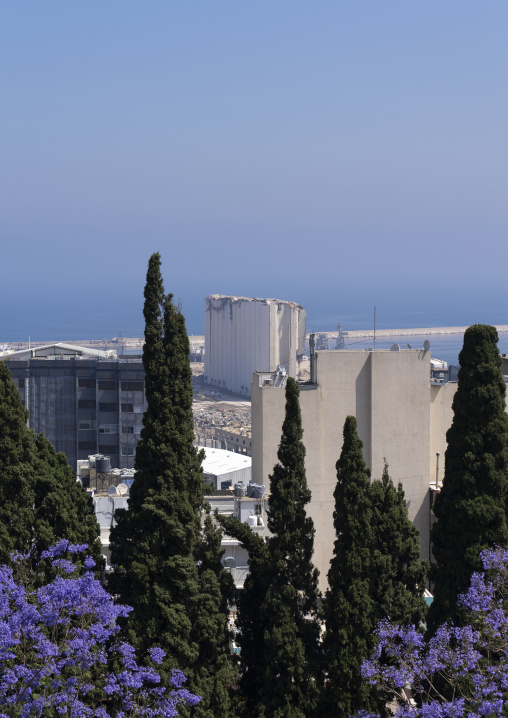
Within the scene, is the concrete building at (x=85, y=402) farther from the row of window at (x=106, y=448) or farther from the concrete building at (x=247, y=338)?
the concrete building at (x=247, y=338)

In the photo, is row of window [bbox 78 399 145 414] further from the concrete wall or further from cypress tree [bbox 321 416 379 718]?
cypress tree [bbox 321 416 379 718]

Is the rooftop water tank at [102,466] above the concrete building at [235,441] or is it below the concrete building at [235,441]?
above

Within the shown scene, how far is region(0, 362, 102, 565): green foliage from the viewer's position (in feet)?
51.4

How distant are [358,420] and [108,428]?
83.2ft

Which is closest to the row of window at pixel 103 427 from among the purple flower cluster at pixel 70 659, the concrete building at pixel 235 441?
the purple flower cluster at pixel 70 659

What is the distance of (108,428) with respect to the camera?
4691cm

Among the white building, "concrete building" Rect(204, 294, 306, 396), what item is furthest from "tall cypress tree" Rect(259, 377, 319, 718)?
"concrete building" Rect(204, 294, 306, 396)

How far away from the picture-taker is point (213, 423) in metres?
106

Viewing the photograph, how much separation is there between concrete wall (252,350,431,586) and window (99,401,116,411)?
24102mm

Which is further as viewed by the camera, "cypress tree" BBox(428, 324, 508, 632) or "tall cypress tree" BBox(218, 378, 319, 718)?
"cypress tree" BBox(428, 324, 508, 632)

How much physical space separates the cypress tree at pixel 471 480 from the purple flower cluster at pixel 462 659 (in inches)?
18.1

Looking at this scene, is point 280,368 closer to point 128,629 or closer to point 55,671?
point 128,629

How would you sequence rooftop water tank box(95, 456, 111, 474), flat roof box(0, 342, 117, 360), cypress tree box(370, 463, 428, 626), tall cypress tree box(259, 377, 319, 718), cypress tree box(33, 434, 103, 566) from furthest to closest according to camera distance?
1. flat roof box(0, 342, 117, 360)
2. rooftop water tank box(95, 456, 111, 474)
3. cypress tree box(33, 434, 103, 566)
4. cypress tree box(370, 463, 428, 626)
5. tall cypress tree box(259, 377, 319, 718)

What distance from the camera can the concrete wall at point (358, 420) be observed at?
74.2 ft
